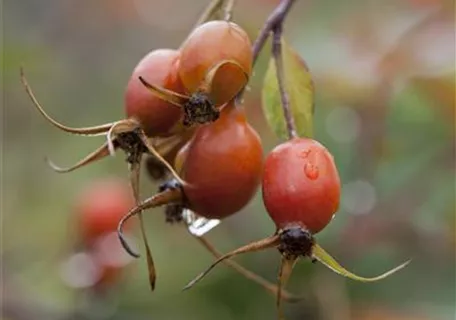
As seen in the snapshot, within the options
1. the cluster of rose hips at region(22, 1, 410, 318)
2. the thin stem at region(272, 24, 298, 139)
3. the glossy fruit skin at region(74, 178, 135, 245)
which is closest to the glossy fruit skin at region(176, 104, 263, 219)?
the cluster of rose hips at region(22, 1, 410, 318)

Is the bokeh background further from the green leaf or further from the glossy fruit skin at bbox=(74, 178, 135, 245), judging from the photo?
the green leaf

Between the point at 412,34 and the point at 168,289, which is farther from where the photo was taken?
the point at 168,289

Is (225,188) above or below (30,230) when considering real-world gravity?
above

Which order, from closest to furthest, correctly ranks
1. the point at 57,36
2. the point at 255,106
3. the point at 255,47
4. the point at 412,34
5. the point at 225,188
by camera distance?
the point at 225,188 < the point at 255,47 < the point at 412,34 < the point at 255,106 < the point at 57,36

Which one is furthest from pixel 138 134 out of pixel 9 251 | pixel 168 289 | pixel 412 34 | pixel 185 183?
pixel 9 251

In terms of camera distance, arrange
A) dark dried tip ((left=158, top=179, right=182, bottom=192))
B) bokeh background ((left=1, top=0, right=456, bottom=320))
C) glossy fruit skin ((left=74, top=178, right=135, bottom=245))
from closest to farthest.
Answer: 1. dark dried tip ((left=158, top=179, right=182, bottom=192))
2. bokeh background ((left=1, top=0, right=456, bottom=320))
3. glossy fruit skin ((left=74, top=178, right=135, bottom=245))

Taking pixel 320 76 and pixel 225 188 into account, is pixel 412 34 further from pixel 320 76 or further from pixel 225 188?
pixel 225 188

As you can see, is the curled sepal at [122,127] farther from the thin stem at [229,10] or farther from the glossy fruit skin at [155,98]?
the thin stem at [229,10]
